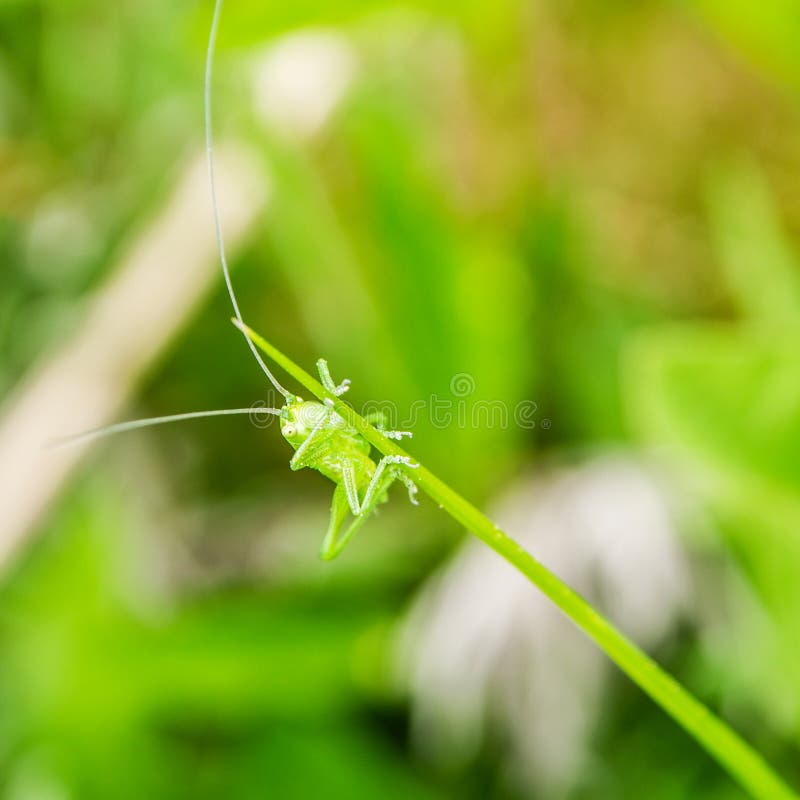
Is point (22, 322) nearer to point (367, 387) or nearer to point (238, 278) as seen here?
point (238, 278)

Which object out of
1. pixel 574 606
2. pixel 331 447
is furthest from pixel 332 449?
pixel 574 606

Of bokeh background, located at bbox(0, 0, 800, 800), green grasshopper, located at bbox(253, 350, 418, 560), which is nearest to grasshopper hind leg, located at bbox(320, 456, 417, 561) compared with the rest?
green grasshopper, located at bbox(253, 350, 418, 560)

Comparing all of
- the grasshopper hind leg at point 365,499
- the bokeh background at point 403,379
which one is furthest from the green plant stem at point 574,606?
the bokeh background at point 403,379

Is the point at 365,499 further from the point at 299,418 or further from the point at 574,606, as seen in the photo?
the point at 574,606

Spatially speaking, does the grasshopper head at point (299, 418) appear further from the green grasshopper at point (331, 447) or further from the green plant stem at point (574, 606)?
the green plant stem at point (574, 606)

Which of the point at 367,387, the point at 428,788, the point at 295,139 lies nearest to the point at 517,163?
the point at 295,139

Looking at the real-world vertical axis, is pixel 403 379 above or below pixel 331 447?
below
